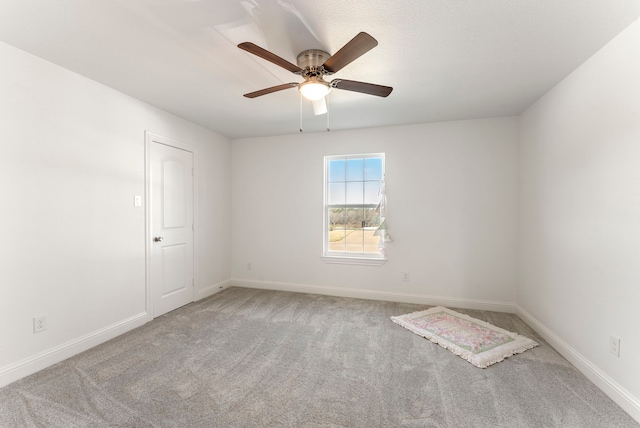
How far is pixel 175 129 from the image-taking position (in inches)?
137

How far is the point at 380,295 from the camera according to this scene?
3902mm

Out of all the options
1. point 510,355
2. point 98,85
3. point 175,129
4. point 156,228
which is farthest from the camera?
point 175,129

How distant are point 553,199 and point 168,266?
4.33 metres

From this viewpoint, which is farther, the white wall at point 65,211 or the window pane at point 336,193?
the window pane at point 336,193

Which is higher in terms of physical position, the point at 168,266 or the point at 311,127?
the point at 311,127

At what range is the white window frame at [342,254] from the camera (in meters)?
3.96

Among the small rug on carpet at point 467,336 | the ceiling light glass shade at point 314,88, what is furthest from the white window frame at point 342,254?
the ceiling light glass shade at point 314,88

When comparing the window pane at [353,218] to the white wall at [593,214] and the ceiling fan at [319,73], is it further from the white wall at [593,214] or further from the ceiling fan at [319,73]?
the ceiling fan at [319,73]

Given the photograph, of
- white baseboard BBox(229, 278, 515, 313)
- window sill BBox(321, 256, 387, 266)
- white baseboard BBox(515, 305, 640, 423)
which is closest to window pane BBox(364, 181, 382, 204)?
window sill BBox(321, 256, 387, 266)

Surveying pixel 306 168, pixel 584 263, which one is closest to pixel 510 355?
pixel 584 263

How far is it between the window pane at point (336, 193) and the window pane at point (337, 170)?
9 centimetres

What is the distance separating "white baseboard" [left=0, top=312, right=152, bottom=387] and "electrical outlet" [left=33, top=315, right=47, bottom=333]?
0.64 feet

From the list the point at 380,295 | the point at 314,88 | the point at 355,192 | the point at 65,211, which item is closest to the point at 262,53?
the point at 314,88

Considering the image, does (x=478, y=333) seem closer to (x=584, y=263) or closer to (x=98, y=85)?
(x=584, y=263)
